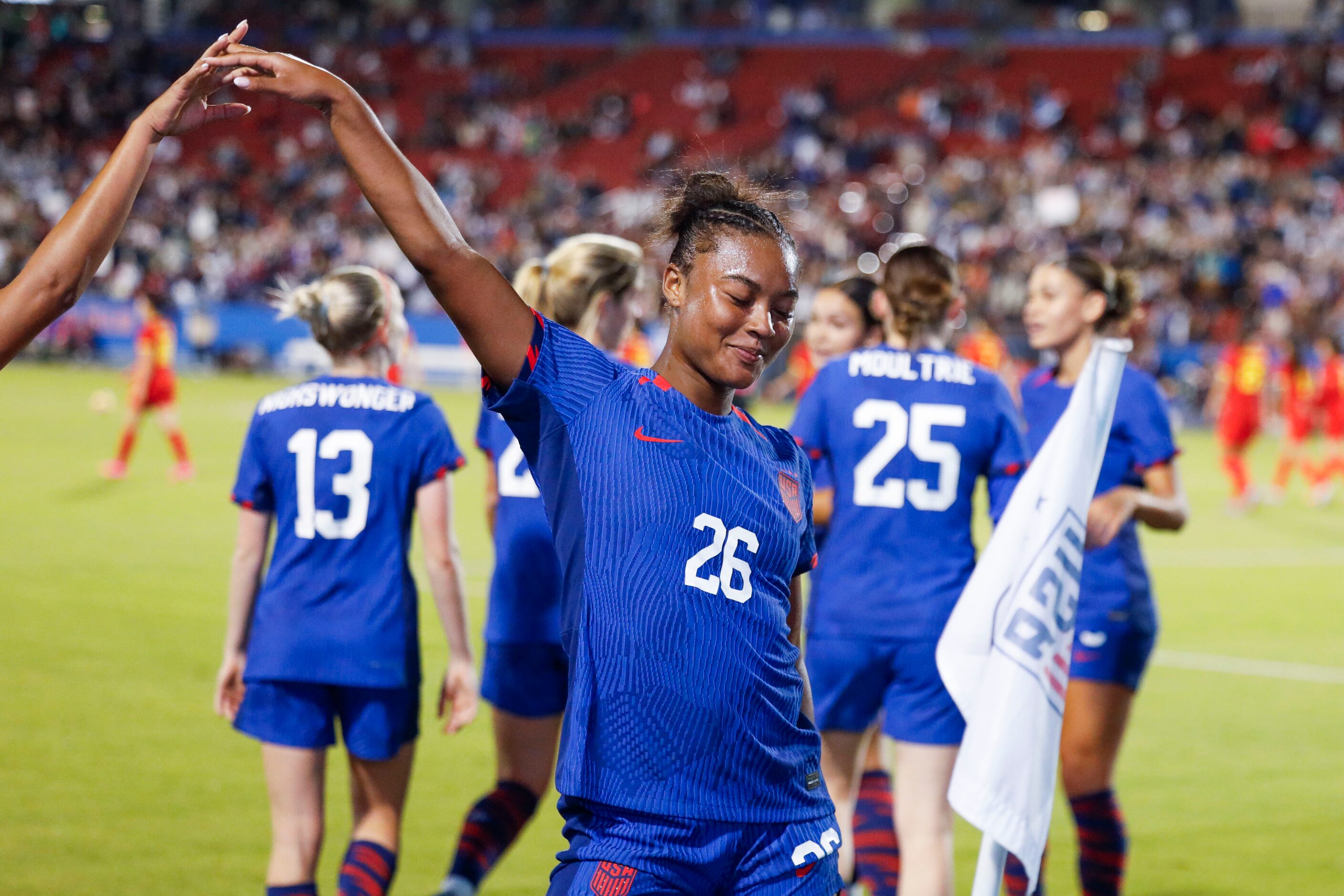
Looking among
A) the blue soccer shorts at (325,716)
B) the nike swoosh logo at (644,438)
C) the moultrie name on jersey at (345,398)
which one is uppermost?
the moultrie name on jersey at (345,398)

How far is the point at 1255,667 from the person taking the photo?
971cm

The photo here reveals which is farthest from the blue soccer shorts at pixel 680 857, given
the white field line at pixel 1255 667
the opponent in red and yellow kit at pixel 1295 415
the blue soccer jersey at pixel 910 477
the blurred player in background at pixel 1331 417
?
the blurred player in background at pixel 1331 417

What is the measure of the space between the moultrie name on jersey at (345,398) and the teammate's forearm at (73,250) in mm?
1617

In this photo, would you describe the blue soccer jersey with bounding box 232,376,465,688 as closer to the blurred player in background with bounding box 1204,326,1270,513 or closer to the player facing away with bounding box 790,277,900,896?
the player facing away with bounding box 790,277,900,896

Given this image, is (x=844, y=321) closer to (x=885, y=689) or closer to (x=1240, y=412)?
(x=885, y=689)

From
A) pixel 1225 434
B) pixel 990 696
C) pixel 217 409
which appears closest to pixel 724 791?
pixel 990 696

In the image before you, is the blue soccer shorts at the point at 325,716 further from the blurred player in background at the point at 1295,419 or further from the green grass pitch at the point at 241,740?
the blurred player in background at the point at 1295,419

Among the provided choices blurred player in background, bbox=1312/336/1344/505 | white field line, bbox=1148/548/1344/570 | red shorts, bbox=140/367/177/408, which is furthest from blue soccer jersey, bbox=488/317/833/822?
blurred player in background, bbox=1312/336/1344/505

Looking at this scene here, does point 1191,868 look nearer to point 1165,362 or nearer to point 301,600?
point 301,600

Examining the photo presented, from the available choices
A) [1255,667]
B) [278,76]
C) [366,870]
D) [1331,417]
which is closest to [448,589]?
[366,870]

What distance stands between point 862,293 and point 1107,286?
0.90 m

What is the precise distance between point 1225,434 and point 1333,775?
11.2 m

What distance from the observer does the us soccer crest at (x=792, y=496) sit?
290 centimetres

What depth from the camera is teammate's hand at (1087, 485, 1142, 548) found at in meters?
4.49
